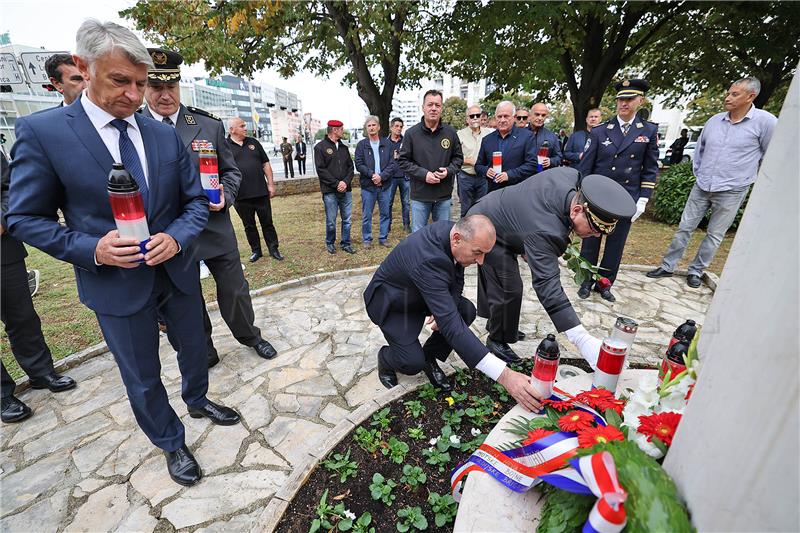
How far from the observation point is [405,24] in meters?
10.2

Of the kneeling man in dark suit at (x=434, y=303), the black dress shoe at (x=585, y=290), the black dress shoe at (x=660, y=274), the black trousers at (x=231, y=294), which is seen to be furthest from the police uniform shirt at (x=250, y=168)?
the black dress shoe at (x=660, y=274)

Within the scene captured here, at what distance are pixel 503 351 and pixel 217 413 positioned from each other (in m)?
2.39

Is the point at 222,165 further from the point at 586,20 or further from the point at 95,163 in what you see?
the point at 586,20

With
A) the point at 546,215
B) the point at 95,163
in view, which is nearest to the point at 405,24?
the point at 546,215

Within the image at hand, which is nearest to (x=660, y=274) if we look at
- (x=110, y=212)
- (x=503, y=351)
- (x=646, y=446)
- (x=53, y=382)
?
(x=503, y=351)

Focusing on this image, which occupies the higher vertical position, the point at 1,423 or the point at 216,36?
the point at 216,36

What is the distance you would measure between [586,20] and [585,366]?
34.6 feet

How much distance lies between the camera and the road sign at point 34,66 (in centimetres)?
598

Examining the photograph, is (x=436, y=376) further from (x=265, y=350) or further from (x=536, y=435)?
(x=265, y=350)

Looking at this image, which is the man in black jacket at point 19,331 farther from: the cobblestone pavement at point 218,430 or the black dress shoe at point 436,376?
the black dress shoe at point 436,376

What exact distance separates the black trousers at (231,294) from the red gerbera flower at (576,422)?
2652 mm

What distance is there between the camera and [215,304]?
4660 mm

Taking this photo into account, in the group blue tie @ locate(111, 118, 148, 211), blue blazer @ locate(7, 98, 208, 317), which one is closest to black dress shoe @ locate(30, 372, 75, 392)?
blue blazer @ locate(7, 98, 208, 317)

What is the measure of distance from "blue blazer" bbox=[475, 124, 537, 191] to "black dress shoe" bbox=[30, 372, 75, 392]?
528 centimetres
